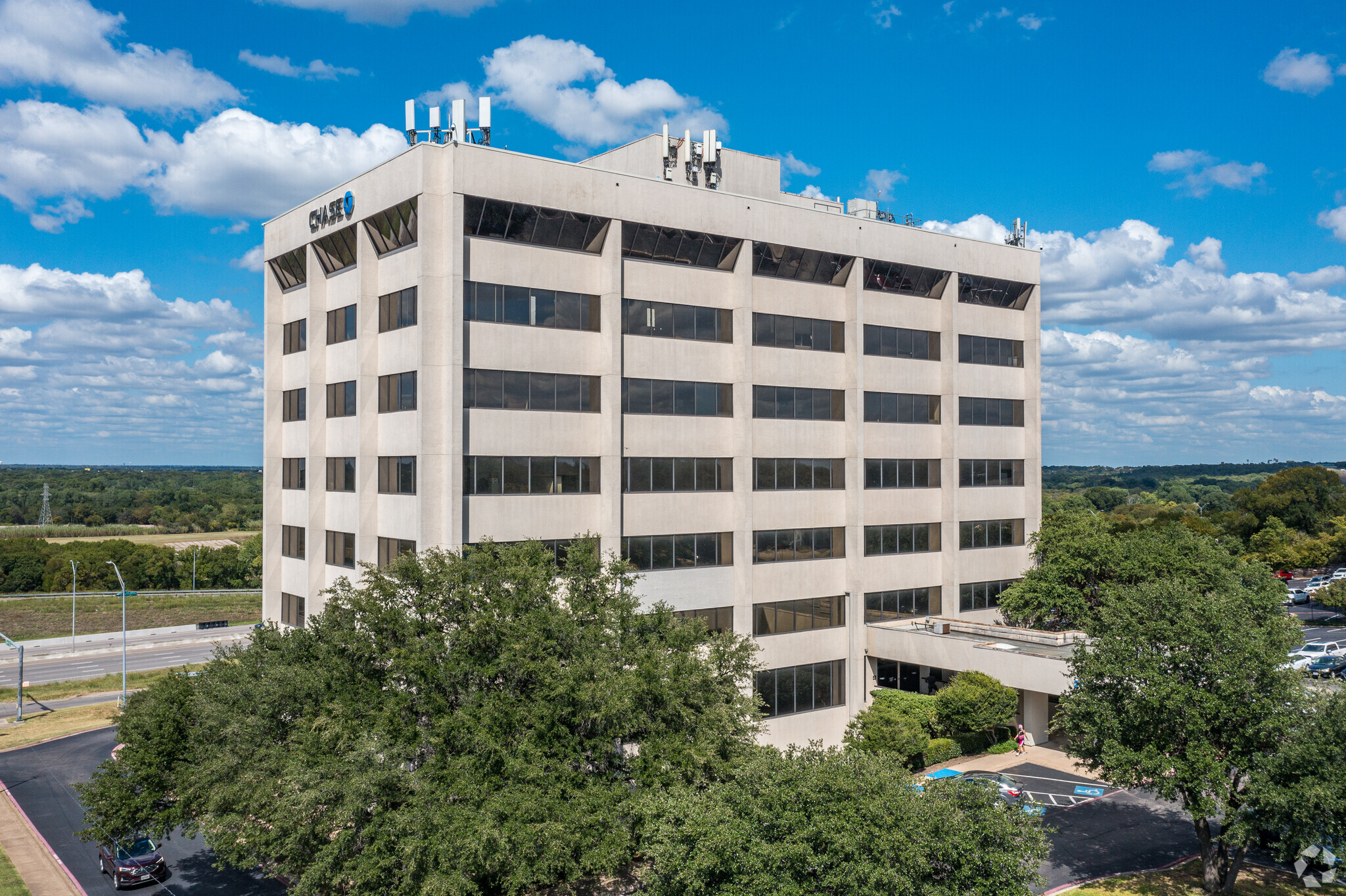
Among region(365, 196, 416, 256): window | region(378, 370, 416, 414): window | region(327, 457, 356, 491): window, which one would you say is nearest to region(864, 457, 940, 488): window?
region(378, 370, 416, 414): window

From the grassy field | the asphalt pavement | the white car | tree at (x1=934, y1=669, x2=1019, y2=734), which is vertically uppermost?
tree at (x1=934, y1=669, x2=1019, y2=734)

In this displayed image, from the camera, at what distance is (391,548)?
40.2 m

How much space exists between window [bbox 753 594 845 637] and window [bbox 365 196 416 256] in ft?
81.8

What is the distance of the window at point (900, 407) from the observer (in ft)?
165

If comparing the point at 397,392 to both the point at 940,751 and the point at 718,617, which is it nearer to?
the point at 718,617

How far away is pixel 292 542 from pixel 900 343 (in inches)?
1458

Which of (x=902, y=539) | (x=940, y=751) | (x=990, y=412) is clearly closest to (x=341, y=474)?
(x=902, y=539)

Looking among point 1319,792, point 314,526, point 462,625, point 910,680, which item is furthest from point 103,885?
point 1319,792

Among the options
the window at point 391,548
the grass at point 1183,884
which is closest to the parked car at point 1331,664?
the grass at point 1183,884

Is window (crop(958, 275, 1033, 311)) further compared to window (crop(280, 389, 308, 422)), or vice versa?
window (crop(958, 275, 1033, 311))

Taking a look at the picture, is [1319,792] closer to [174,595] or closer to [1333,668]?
[1333,668]

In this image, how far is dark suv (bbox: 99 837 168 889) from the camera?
3397 cm

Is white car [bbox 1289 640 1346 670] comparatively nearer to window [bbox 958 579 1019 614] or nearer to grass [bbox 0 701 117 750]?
window [bbox 958 579 1019 614]

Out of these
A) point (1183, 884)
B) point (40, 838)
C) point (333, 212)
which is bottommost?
point (40, 838)
